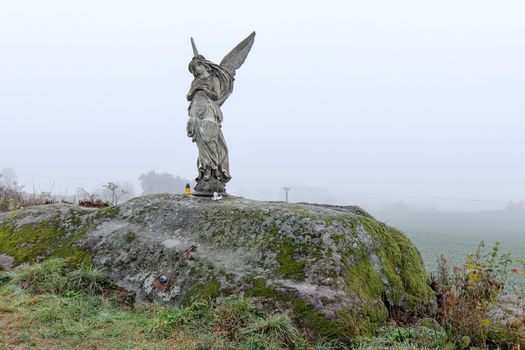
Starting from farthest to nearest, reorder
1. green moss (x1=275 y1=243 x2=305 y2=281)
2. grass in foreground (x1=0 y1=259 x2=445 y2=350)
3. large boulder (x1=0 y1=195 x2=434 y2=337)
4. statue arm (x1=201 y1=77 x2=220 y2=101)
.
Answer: statue arm (x1=201 y1=77 x2=220 y2=101)
green moss (x1=275 y1=243 x2=305 y2=281)
large boulder (x1=0 y1=195 x2=434 y2=337)
grass in foreground (x1=0 y1=259 x2=445 y2=350)

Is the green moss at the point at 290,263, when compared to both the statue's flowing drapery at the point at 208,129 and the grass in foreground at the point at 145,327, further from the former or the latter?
the statue's flowing drapery at the point at 208,129

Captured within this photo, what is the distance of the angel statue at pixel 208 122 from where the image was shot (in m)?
8.55

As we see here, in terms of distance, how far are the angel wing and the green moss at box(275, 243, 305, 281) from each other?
532cm

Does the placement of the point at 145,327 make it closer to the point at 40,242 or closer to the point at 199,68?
the point at 40,242

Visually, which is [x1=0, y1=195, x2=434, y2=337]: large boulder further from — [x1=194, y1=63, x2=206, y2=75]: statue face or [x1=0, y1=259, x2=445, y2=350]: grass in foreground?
[x1=194, y1=63, x2=206, y2=75]: statue face

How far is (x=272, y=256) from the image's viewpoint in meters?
5.55

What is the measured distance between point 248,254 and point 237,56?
562 centimetres

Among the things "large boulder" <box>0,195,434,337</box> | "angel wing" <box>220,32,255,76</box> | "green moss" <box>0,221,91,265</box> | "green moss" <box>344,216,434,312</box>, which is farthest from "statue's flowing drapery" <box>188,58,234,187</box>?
"green moss" <box>344,216,434,312</box>

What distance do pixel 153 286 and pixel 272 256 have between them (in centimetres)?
185

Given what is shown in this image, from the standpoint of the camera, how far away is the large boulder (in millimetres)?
4918

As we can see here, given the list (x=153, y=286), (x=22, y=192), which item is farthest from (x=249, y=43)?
(x=22, y=192)

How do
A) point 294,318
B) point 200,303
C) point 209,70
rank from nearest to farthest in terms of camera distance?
1. point 294,318
2. point 200,303
3. point 209,70

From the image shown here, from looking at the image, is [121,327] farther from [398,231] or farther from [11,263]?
[398,231]

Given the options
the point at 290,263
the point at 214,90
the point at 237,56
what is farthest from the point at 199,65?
the point at 290,263
